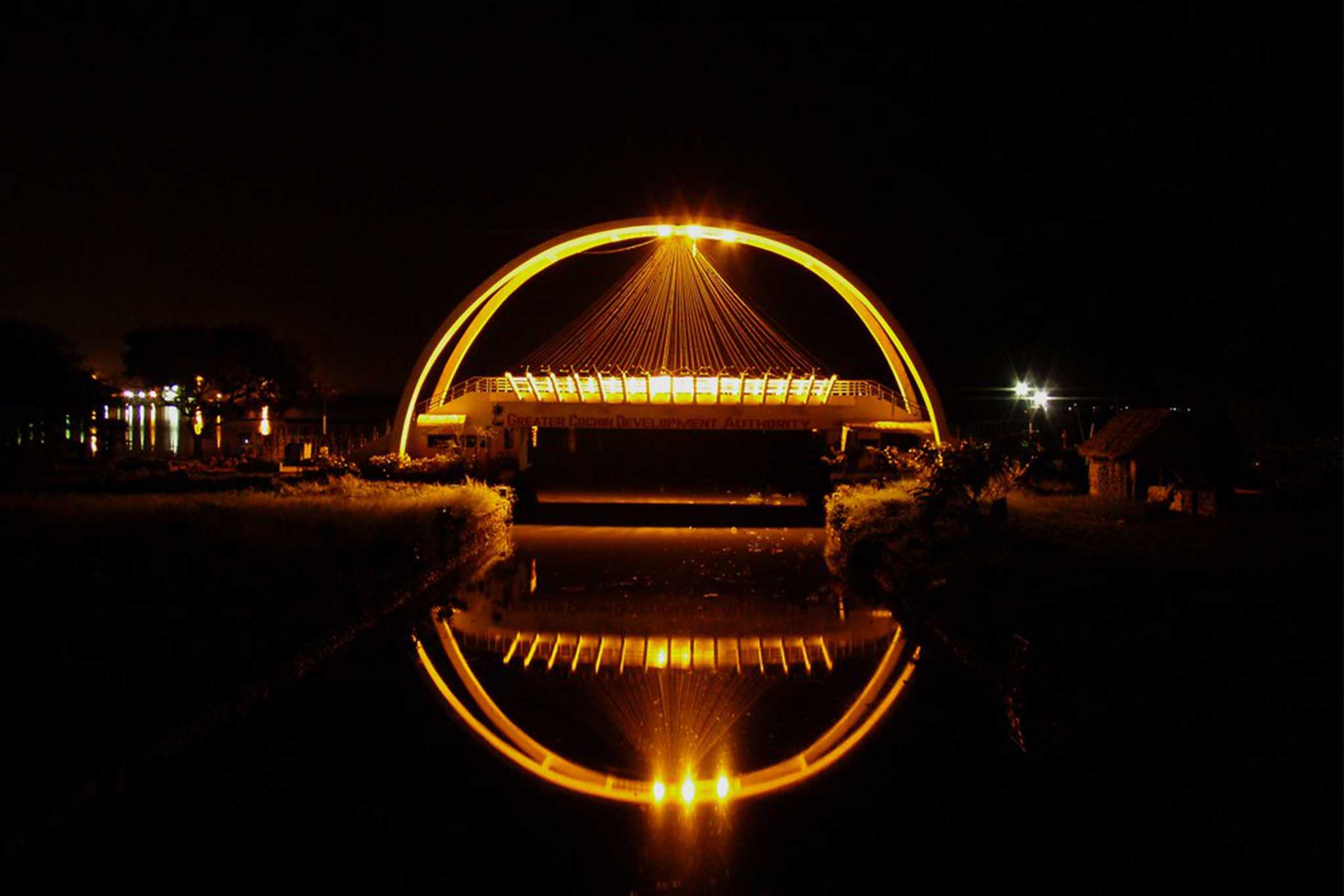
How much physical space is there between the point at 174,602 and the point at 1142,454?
1687 centimetres

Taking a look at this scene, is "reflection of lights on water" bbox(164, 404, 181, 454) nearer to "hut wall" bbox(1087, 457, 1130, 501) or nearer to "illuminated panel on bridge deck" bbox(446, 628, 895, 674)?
"hut wall" bbox(1087, 457, 1130, 501)

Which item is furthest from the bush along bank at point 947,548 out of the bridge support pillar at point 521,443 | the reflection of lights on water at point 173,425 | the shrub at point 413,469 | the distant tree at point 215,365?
the reflection of lights on water at point 173,425

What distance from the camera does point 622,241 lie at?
27.9 m

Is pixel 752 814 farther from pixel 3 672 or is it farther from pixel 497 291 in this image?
pixel 497 291

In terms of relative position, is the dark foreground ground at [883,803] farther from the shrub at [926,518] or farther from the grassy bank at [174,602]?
the shrub at [926,518]

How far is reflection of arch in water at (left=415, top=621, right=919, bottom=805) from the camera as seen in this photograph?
19.0 feet

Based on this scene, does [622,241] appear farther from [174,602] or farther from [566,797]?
[566,797]

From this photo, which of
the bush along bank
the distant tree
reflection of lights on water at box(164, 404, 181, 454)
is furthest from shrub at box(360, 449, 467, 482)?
reflection of lights on water at box(164, 404, 181, 454)

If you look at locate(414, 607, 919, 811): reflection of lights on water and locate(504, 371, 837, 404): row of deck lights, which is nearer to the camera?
locate(414, 607, 919, 811): reflection of lights on water

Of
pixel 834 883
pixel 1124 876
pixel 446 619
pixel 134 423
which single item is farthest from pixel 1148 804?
pixel 134 423

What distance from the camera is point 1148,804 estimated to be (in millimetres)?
5246

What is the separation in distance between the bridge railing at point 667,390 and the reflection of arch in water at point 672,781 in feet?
65.6

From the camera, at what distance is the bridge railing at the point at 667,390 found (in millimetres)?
28781

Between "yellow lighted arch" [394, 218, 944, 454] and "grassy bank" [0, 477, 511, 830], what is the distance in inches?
445
